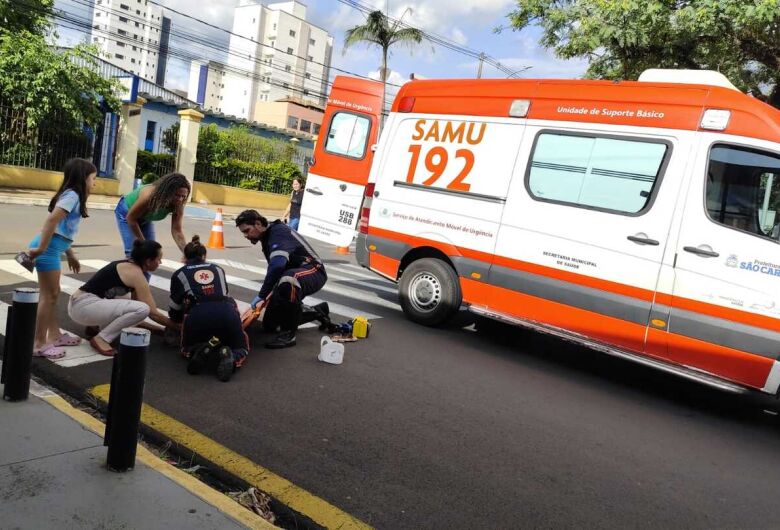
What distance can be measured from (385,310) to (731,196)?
4174 mm

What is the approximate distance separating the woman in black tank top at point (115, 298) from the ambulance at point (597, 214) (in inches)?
126

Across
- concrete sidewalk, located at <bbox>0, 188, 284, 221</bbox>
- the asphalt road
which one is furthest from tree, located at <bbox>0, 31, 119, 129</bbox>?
the asphalt road

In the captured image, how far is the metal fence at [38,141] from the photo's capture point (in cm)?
1712

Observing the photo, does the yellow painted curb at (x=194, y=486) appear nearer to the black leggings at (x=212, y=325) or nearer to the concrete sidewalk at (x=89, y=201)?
the black leggings at (x=212, y=325)

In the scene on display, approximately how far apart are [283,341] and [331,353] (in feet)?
1.88

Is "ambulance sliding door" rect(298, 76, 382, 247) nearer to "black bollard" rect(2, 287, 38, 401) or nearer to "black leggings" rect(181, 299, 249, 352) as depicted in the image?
"black leggings" rect(181, 299, 249, 352)

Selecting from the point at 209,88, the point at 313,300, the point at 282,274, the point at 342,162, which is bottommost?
the point at 313,300

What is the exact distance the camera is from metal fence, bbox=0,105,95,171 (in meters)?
17.1

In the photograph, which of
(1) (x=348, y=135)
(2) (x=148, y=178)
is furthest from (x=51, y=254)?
(2) (x=148, y=178)

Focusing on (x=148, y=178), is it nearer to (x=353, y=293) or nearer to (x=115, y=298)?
(x=353, y=293)

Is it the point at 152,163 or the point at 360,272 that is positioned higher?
the point at 152,163

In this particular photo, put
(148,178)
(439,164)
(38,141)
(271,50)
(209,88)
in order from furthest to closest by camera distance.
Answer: (209,88), (271,50), (148,178), (38,141), (439,164)

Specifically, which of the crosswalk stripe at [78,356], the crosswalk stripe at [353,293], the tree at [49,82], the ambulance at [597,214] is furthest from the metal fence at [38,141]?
the crosswalk stripe at [78,356]

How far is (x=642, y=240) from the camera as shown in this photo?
5.57m
